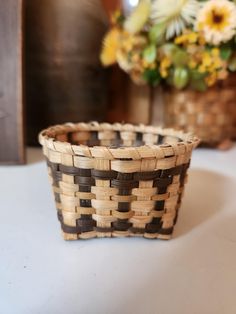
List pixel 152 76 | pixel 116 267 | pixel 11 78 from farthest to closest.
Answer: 1. pixel 152 76
2. pixel 11 78
3. pixel 116 267

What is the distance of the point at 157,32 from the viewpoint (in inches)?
28.0

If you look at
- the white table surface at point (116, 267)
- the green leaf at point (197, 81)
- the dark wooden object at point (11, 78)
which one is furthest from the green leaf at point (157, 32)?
the white table surface at point (116, 267)

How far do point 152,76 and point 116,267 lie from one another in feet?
1.76

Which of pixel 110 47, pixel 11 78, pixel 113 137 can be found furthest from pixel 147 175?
pixel 110 47

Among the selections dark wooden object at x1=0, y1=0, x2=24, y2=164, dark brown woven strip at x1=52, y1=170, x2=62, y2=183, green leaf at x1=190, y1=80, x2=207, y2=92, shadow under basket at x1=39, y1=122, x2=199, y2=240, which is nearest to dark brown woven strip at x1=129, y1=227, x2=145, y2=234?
shadow under basket at x1=39, y1=122, x2=199, y2=240

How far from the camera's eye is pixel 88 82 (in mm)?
818

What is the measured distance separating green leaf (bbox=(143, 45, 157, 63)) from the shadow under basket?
38 centimetres

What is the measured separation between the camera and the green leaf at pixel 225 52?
69cm

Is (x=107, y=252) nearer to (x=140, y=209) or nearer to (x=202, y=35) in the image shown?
(x=140, y=209)

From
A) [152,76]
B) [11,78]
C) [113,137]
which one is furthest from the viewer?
[152,76]

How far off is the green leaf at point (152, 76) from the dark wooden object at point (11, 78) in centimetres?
29

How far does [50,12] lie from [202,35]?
0.34 m

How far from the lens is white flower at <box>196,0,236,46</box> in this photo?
2.14 ft

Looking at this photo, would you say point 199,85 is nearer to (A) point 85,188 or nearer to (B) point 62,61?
(B) point 62,61
